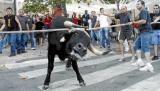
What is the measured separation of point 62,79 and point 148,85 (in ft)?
6.75

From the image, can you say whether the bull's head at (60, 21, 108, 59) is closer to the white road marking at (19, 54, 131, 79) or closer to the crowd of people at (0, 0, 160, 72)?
the crowd of people at (0, 0, 160, 72)

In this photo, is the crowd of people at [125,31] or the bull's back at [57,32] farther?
the crowd of people at [125,31]

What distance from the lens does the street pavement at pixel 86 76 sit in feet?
26.7

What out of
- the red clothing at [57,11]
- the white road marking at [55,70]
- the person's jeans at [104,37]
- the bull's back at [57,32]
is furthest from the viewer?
the person's jeans at [104,37]

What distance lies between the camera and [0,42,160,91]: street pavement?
26.7 ft

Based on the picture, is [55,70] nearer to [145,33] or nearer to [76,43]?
[145,33]

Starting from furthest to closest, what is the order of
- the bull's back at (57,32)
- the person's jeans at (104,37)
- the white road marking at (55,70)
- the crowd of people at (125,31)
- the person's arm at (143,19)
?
the person's jeans at (104,37) → the crowd of people at (125,31) → the person's arm at (143,19) → the white road marking at (55,70) → the bull's back at (57,32)

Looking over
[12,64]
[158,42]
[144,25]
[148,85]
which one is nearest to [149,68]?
[144,25]

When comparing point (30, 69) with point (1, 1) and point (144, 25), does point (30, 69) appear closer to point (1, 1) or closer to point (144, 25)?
point (144, 25)


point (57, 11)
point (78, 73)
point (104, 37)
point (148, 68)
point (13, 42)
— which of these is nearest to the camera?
point (57, 11)

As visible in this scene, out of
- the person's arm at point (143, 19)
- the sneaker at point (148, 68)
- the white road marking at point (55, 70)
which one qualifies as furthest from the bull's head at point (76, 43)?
the sneaker at point (148, 68)

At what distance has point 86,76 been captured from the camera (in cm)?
947

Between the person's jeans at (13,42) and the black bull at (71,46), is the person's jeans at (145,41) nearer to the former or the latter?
the black bull at (71,46)

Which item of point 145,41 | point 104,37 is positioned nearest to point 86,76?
point 145,41
